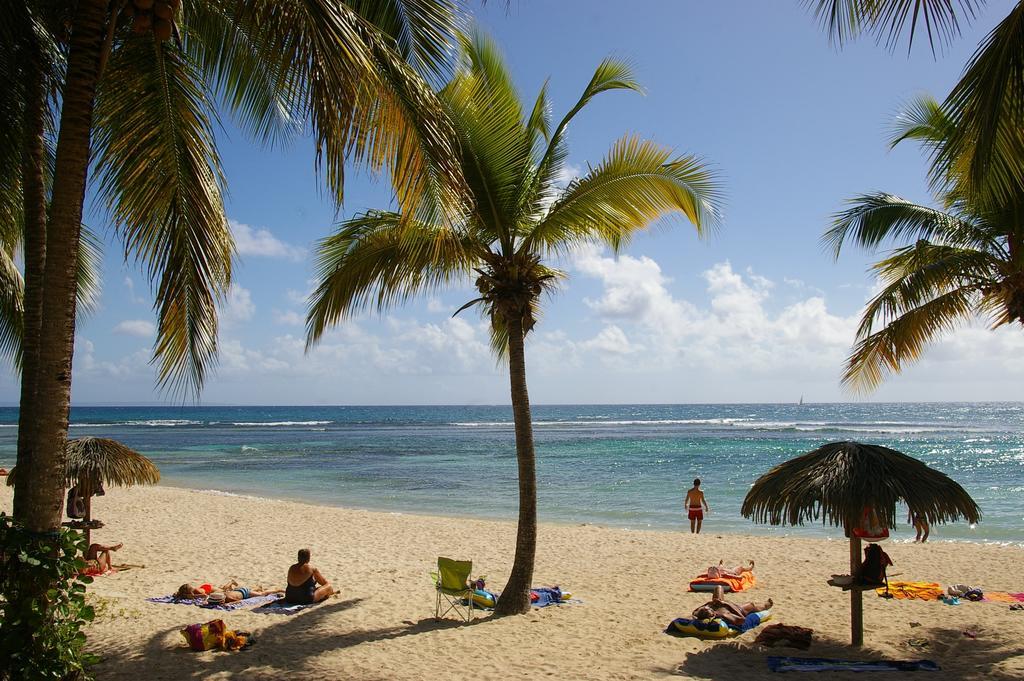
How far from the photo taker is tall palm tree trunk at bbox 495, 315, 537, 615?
24.7 feet

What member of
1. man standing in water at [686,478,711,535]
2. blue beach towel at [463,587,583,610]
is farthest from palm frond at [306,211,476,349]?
man standing in water at [686,478,711,535]

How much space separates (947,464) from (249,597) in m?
34.1

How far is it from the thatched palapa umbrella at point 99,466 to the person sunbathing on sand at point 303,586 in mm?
3329

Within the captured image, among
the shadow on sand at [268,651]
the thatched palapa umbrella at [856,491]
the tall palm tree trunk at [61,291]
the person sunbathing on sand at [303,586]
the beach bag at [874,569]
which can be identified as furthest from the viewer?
the person sunbathing on sand at [303,586]

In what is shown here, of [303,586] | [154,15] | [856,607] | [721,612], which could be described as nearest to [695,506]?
[721,612]

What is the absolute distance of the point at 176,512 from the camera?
17.0 metres

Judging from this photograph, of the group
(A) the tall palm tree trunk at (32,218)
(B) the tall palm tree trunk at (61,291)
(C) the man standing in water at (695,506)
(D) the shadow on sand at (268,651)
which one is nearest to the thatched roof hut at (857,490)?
(D) the shadow on sand at (268,651)

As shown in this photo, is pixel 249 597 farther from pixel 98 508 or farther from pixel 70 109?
pixel 98 508

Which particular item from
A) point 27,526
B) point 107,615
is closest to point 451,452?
point 107,615

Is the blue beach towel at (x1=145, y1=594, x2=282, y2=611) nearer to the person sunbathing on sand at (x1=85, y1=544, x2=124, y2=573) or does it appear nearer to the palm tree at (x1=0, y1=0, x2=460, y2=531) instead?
the person sunbathing on sand at (x1=85, y1=544, x2=124, y2=573)

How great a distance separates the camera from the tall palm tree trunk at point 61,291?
13.8 ft

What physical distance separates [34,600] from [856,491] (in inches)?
239

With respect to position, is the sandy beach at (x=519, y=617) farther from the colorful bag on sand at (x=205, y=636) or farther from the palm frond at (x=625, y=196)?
the palm frond at (x=625, y=196)

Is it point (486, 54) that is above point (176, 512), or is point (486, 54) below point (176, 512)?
above
